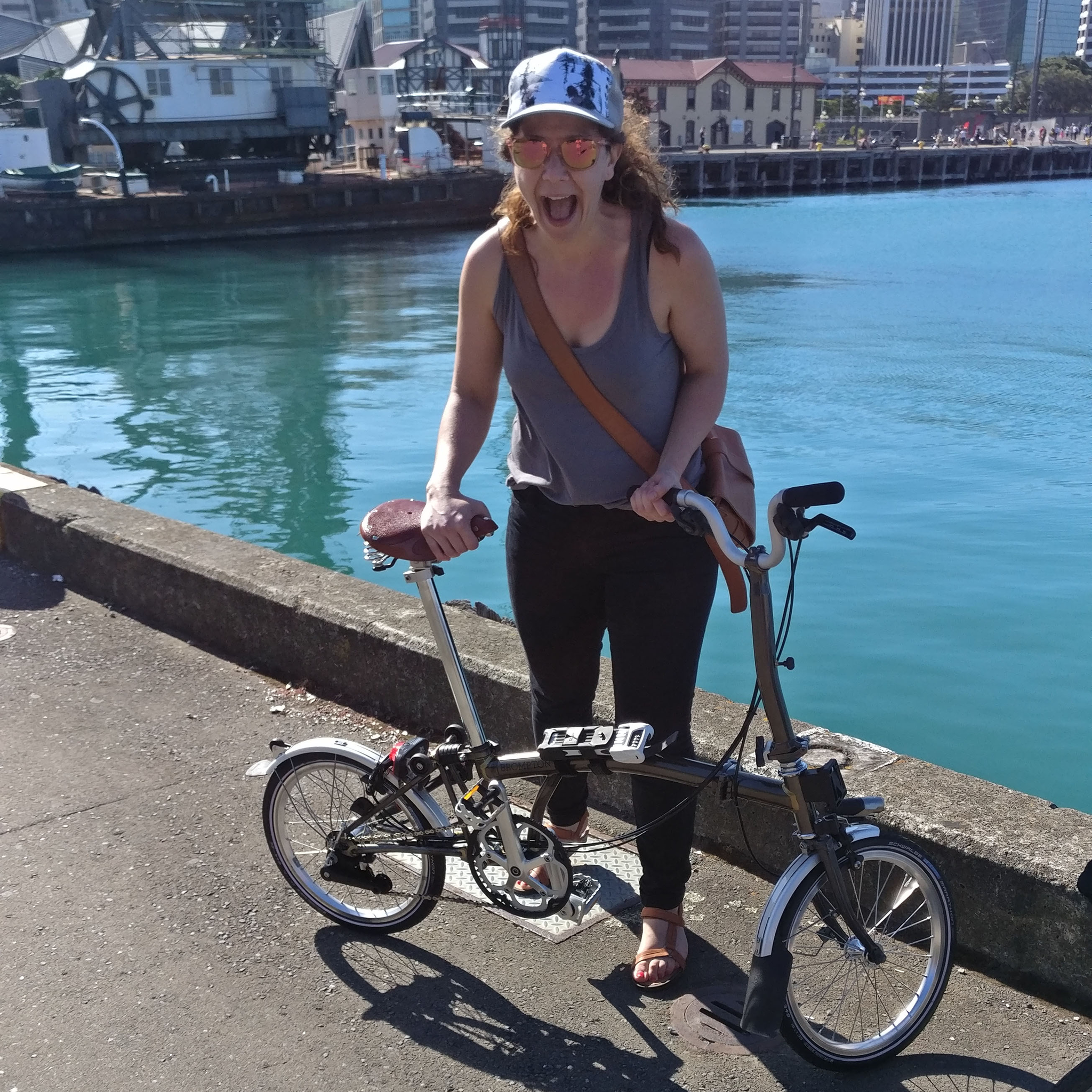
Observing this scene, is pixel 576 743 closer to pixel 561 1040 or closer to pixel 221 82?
pixel 561 1040

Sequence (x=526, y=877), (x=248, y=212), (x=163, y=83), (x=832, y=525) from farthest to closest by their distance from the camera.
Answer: (x=163, y=83)
(x=248, y=212)
(x=526, y=877)
(x=832, y=525)

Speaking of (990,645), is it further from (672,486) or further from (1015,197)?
(1015,197)

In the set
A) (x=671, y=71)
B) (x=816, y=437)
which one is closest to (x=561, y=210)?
(x=816, y=437)

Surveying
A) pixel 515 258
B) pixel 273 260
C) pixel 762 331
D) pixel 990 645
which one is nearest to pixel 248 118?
pixel 273 260

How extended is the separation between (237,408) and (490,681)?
1476 centimetres

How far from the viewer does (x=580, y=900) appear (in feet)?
9.45

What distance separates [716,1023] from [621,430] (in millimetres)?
1292

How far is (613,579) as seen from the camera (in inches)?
109

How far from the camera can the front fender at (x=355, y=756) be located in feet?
9.62

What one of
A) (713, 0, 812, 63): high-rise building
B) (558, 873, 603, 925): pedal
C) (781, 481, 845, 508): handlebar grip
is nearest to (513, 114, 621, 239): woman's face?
(781, 481, 845, 508): handlebar grip

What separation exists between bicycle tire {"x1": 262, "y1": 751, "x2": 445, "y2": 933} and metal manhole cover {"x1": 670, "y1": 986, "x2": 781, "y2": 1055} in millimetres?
650

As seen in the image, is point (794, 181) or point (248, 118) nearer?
point (248, 118)

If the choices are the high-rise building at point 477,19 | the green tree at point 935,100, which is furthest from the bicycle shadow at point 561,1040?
the high-rise building at point 477,19

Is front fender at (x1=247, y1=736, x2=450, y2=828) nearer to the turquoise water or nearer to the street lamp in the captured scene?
the turquoise water
